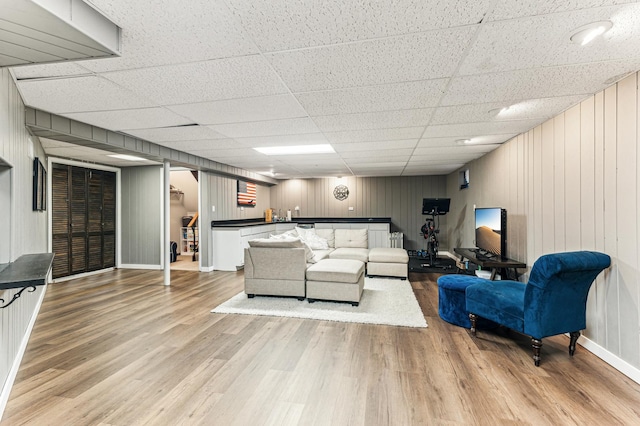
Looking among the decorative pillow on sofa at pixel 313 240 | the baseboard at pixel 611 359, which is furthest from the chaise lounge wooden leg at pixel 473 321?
the decorative pillow on sofa at pixel 313 240

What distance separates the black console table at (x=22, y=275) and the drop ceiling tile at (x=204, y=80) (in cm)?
142

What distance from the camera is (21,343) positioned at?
103 inches

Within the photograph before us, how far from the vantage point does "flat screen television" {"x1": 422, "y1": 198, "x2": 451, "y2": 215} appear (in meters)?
7.01

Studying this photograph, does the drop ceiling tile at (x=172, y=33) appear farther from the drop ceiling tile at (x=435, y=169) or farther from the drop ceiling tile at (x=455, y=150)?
the drop ceiling tile at (x=435, y=169)

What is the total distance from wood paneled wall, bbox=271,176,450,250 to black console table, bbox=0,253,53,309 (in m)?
7.12

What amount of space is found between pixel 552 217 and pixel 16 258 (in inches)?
196

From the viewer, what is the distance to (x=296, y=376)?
88.7 inches

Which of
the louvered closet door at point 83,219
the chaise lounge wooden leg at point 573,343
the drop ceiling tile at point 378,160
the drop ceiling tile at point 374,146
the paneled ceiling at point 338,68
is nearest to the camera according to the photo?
the paneled ceiling at point 338,68

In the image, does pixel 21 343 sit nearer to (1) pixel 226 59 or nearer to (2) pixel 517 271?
(1) pixel 226 59

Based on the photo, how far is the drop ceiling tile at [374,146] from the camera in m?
4.34

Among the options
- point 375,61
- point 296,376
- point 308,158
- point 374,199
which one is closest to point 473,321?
point 296,376

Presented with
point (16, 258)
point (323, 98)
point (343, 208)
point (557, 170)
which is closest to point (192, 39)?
point (323, 98)

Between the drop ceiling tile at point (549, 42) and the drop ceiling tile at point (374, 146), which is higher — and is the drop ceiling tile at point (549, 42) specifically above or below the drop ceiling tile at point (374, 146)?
below

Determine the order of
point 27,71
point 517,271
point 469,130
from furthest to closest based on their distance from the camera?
point 517,271
point 469,130
point 27,71
